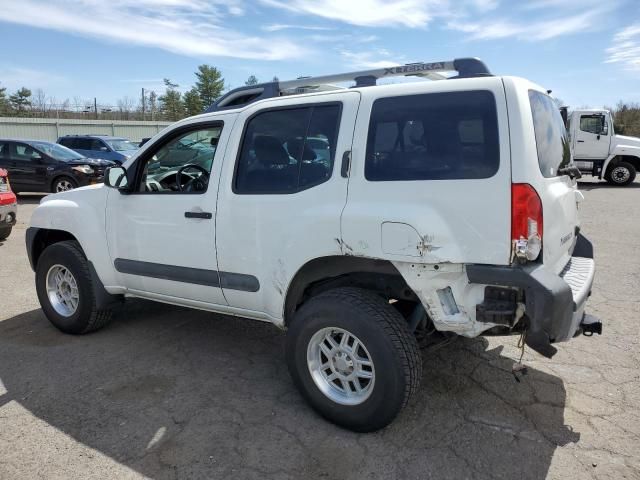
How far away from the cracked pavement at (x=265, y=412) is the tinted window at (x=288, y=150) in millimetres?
1447

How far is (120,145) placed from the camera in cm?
1794

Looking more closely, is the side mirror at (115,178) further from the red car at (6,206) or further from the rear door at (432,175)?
the red car at (6,206)

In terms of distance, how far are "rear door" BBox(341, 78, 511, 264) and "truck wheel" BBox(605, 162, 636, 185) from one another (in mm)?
17140

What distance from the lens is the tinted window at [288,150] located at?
314 cm

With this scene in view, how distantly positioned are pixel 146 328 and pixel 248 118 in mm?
2353

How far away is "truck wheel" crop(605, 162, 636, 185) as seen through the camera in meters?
17.0

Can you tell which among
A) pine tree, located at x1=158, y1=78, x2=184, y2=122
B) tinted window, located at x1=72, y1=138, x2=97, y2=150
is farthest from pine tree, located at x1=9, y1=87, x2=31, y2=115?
tinted window, located at x1=72, y1=138, x2=97, y2=150

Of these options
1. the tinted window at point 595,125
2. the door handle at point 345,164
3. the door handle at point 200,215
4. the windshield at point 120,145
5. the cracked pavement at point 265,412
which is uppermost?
the tinted window at point 595,125

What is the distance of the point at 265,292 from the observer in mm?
3395

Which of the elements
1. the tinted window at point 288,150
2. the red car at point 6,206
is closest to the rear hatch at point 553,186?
the tinted window at point 288,150

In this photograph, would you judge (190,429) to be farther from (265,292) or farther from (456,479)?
(456,479)

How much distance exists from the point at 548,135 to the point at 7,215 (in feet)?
26.0

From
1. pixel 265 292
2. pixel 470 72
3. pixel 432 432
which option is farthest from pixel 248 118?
pixel 432 432

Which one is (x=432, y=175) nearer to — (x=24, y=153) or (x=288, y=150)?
(x=288, y=150)
